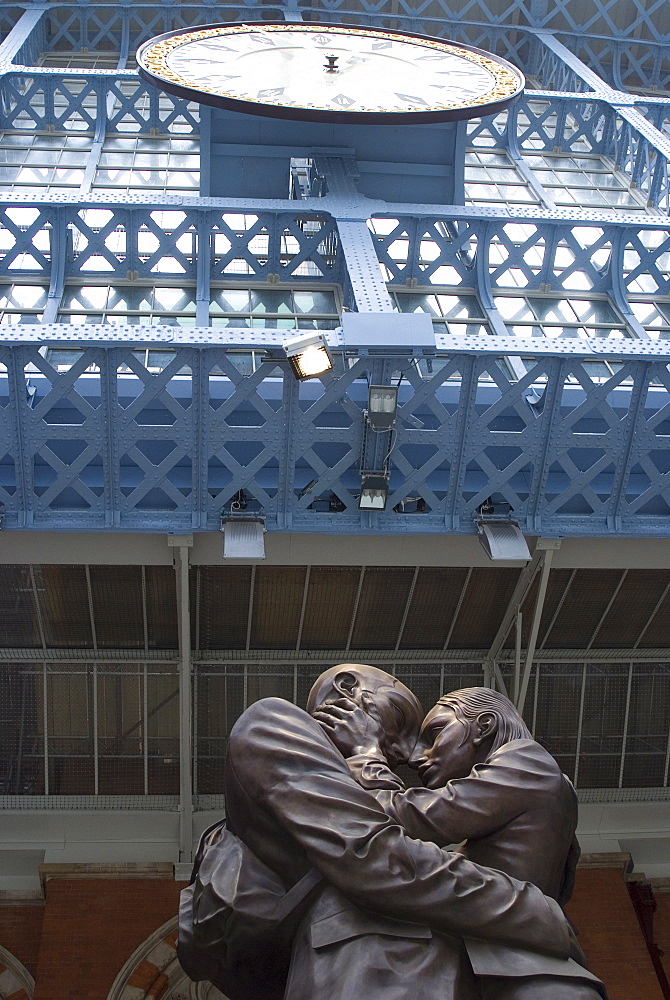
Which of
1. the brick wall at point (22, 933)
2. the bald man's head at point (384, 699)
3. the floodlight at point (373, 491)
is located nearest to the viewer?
the bald man's head at point (384, 699)

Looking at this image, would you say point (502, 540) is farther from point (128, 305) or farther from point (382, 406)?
point (128, 305)

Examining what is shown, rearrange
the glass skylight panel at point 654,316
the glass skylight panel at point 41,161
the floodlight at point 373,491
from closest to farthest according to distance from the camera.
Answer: the floodlight at point 373,491
the glass skylight panel at point 654,316
the glass skylight panel at point 41,161

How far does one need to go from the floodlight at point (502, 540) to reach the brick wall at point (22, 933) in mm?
8186

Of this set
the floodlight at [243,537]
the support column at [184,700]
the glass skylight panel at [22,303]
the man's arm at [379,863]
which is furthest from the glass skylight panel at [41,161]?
the man's arm at [379,863]

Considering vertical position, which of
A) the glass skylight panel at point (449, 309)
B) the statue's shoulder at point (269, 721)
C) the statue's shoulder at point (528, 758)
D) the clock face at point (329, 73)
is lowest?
the glass skylight panel at point (449, 309)

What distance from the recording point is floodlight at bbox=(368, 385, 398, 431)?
11.3m

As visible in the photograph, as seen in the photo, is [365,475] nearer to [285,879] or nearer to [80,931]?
[285,879]

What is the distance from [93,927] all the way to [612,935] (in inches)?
270

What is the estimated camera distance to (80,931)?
49.5 feet

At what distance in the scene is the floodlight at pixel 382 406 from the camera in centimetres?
1134

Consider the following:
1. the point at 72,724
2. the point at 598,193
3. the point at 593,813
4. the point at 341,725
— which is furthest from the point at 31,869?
the point at 598,193

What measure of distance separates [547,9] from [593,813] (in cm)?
1503

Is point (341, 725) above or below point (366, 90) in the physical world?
below

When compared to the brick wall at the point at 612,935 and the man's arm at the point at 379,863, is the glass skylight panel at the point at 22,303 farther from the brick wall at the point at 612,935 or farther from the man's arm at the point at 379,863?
the brick wall at the point at 612,935
